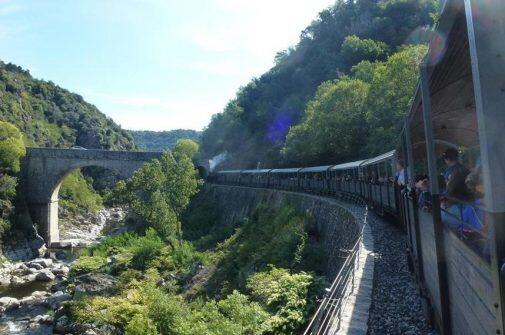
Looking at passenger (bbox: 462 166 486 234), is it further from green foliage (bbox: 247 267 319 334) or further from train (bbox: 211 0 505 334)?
green foliage (bbox: 247 267 319 334)

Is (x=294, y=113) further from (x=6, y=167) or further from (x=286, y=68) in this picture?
(x=6, y=167)

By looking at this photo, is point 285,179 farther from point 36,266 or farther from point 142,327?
point 142,327

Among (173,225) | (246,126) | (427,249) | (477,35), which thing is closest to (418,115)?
(427,249)

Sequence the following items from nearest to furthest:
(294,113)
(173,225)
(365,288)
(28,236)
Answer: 1. (365,288)
2. (173,225)
3. (28,236)
4. (294,113)

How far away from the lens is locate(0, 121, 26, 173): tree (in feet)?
156

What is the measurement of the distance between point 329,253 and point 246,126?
209ft

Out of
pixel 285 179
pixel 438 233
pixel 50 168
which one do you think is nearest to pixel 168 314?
pixel 438 233

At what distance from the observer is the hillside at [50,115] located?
266ft

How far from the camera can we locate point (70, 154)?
5147 cm

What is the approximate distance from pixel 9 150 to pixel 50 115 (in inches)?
2038

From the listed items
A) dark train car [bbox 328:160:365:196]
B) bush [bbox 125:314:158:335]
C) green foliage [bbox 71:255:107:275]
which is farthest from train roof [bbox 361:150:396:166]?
green foliage [bbox 71:255:107:275]

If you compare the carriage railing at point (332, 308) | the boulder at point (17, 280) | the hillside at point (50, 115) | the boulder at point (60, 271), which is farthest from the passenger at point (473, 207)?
the hillside at point (50, 115)

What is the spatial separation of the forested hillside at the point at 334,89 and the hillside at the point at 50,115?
28.9m

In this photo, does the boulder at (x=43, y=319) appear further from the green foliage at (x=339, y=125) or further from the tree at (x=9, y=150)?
the tree at (x=9, y=150)
